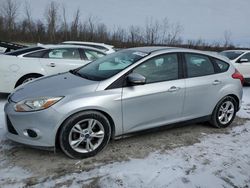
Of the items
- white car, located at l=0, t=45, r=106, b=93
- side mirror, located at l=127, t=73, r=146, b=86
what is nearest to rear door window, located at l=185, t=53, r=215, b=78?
side mirror, located at l=127, t=73, r=146, b=86

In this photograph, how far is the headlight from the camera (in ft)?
9.73

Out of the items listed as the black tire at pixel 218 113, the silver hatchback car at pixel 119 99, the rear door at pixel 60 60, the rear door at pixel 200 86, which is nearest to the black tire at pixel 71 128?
the silver hatchback car at pixel 119 99

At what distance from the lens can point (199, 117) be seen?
4207mm

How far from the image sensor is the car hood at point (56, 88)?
3.09m

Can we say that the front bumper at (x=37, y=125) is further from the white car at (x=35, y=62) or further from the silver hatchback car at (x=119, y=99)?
the white car at (x=35, y=62)

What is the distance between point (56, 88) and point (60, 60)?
3239mm

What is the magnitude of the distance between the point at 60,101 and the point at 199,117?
2.44 metres

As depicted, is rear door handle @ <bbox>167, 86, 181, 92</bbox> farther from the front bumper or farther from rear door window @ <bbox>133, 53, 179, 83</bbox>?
the front bumper

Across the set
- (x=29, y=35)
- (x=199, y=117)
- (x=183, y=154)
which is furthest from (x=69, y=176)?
(x=29, y=35)

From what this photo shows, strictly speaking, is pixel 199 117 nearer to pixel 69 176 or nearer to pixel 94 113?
pixel 94 113

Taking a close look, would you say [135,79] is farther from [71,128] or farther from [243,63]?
[243,63]

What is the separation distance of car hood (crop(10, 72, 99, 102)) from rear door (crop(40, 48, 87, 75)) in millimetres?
2509

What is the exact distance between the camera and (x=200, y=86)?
4012mm

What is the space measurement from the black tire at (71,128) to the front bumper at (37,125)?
11cm
